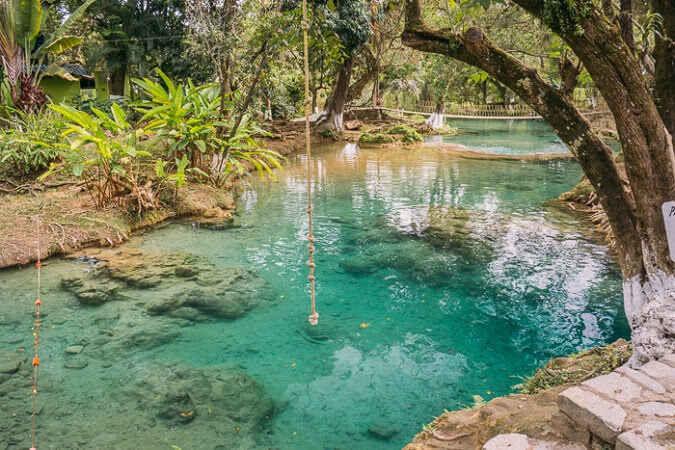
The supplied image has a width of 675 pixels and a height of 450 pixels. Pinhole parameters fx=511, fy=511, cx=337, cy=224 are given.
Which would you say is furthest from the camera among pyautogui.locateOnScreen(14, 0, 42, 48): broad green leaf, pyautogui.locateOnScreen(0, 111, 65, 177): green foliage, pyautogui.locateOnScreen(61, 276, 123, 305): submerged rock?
pyautogui.locateOnScreen(14, 0, 42, 48): broad green leaf

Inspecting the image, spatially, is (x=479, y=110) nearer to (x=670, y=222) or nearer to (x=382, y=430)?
(x=670, y=222)

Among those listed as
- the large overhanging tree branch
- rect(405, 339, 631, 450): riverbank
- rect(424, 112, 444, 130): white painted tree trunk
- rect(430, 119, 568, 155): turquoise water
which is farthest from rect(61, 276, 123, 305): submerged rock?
rect(424, 112, 444, 130): white painted tree trunk

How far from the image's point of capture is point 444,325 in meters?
5.73

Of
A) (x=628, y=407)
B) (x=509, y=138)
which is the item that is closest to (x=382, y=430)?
(x=628, y=407)

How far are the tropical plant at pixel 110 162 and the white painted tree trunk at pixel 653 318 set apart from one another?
24.0 feet

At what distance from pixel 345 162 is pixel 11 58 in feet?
30.6

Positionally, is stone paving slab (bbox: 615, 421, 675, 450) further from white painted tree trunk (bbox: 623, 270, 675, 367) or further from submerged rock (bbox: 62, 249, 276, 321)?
submerged rock (bbox: 62, 249, 276, 321)

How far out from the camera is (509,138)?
2498 centimetres

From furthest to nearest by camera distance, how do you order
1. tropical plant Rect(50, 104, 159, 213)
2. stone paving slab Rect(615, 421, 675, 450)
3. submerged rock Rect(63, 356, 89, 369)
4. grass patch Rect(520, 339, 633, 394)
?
tropical plant Rect(50, 104, 159, 213)
submerged rock Rect(63, 356, 89, 369)
grass patch Rect(520, 339, 633, 394)
stone paving slab Rect(615, 421, 675, 450)

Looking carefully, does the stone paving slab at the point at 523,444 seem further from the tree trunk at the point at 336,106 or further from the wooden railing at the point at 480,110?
the wooden railing at the point at 480,110

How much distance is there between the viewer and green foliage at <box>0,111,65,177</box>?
9.70 metres

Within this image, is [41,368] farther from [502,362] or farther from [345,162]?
[345,162]

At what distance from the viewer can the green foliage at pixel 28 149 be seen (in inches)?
382

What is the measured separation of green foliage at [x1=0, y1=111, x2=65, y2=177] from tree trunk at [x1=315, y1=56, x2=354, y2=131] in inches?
522
